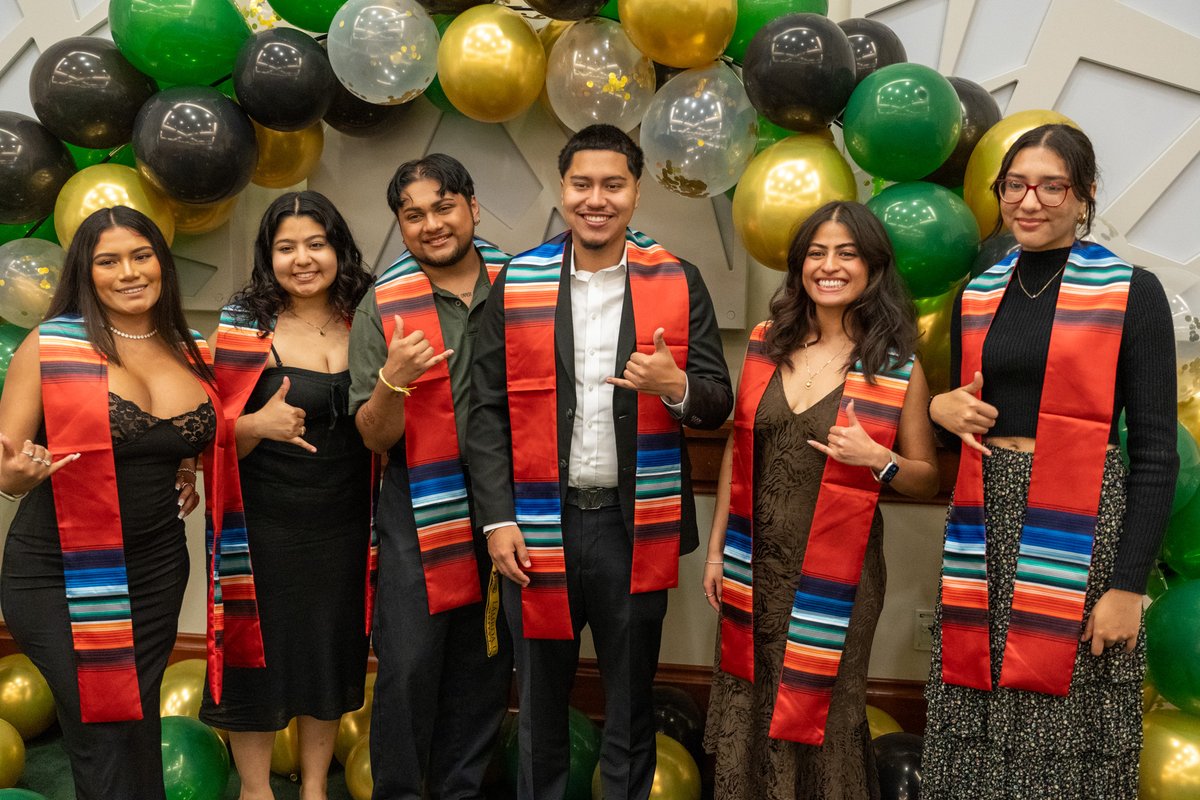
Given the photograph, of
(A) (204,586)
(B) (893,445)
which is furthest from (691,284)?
(A) (204,586)

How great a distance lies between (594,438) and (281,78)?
48.9 inches

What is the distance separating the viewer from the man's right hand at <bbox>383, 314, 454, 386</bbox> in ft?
6.82

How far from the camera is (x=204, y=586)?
3.33 metres

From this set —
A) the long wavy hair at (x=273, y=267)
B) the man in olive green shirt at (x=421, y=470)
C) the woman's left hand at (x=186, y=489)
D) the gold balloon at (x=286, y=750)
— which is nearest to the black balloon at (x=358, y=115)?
the long wavy hair at (x=273, y=267)

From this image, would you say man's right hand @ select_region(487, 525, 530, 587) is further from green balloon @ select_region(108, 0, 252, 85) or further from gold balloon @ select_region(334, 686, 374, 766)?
green balloon @ select_region(108, 0, 252, 85)

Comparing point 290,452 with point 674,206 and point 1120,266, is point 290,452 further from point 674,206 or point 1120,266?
point 1120,266

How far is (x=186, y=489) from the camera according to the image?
2221 millimetres

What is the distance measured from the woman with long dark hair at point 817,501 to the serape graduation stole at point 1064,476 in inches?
7.8

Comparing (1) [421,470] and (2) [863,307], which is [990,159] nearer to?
(2) [863,307]

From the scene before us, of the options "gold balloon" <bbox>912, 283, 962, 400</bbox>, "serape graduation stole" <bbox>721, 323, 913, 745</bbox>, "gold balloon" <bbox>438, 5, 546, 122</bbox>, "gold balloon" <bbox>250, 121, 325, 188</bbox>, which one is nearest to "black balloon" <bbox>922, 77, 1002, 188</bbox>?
"gold balloon" <bbox>912, 283, 962, 400</bbox>

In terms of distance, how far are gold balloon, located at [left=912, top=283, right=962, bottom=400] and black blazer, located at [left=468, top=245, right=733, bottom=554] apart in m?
0.57

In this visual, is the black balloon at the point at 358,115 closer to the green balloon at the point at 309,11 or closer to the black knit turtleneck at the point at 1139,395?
the green balloon at the point at 309,11

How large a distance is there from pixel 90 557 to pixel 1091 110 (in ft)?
9.32

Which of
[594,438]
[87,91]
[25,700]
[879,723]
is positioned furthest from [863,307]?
[25,700]
